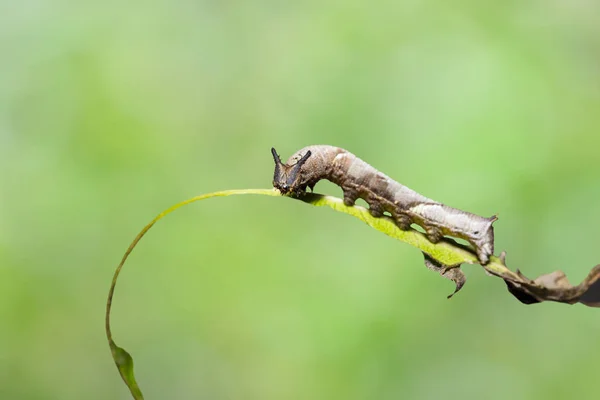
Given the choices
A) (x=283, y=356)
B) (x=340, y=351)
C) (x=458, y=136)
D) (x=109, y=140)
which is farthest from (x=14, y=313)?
(x=458, y=136)

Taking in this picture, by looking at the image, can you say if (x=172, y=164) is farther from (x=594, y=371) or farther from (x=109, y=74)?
(x=594, y=371)

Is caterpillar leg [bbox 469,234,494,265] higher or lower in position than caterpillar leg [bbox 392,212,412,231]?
higher

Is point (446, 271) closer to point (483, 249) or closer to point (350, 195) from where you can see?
point (483, 249)

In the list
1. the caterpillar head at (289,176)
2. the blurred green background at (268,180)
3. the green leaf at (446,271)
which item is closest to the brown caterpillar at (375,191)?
the caterpillar head at (289,176)

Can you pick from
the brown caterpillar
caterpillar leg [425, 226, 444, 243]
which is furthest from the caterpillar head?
caterpillar leg [425, 226, 444, 243]

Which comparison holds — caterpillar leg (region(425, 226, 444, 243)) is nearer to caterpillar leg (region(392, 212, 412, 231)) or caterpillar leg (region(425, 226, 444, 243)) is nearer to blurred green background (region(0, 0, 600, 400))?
caterpillar leg (region(392, 212, 412, 231))

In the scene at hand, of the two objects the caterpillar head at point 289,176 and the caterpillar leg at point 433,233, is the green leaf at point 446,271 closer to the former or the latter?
the caterpillar leg at point 433,233
